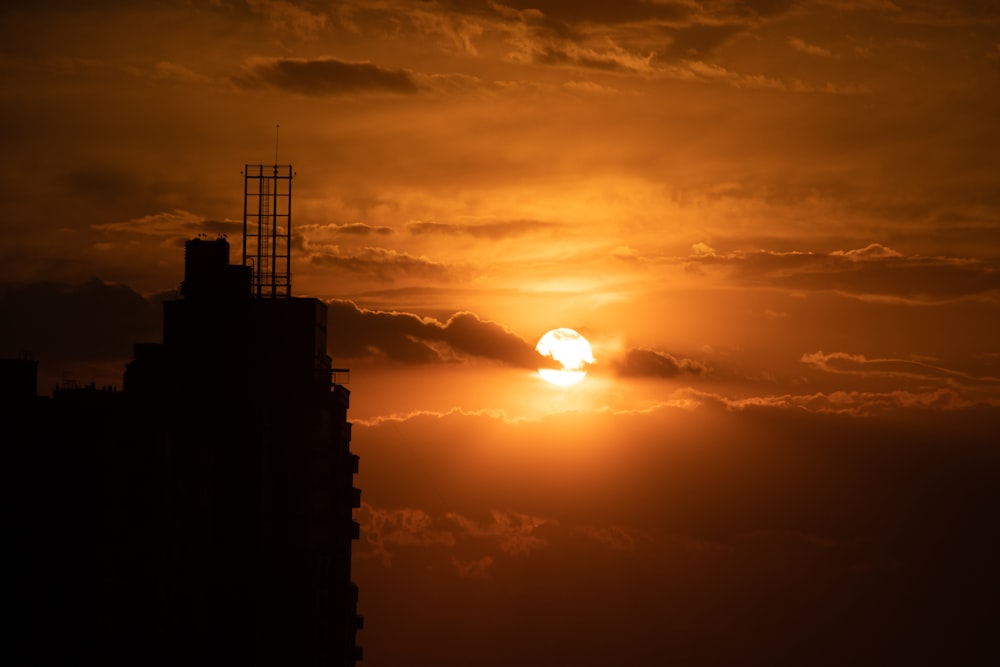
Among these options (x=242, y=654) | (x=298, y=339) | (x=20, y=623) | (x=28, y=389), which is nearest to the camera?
(x=20, y=623)

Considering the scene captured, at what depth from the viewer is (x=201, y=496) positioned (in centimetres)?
12950

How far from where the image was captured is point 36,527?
11531cm

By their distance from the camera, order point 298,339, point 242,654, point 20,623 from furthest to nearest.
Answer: point 298,339 → point 242,654 → point 20,623

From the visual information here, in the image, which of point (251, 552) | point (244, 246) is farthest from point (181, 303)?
point (251, 552)

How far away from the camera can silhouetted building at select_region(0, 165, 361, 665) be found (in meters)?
116

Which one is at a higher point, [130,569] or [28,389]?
[28,389]

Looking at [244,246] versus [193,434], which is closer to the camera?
[193,434]

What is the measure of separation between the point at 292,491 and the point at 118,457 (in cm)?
1911

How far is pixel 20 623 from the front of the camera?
112500mm

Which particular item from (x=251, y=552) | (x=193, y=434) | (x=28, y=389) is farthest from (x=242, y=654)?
(x=28, y=389)

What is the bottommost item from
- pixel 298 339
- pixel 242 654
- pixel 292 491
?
pixel 242 654

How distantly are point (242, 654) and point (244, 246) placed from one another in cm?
3215

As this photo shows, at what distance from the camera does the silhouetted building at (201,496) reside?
116500 millimetres

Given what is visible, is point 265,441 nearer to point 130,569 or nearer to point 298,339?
→ point 298,339
